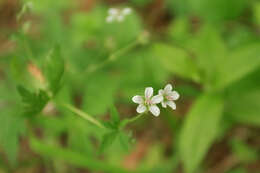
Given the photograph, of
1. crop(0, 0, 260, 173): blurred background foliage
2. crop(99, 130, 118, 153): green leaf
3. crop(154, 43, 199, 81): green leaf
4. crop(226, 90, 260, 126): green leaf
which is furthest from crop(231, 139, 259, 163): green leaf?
crop(99, 130, 118, 153): green leaf

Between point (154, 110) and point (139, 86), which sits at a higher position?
point (139, 86)

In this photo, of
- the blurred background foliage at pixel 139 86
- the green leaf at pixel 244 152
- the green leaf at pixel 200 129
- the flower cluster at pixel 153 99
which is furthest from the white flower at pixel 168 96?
the green leaf at pixel 244 152

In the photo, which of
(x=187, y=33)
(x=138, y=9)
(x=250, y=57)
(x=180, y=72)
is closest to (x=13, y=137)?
(x=180, y=72)

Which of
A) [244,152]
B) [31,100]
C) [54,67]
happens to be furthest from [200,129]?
[31,100]

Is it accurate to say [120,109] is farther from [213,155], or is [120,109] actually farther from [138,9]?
[138,9]

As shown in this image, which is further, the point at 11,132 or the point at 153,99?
the point at 11,132

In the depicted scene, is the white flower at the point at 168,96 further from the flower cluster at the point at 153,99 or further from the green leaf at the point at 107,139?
the green leaf at the point at 107,139

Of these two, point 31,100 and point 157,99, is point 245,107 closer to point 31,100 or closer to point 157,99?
point 157,99
